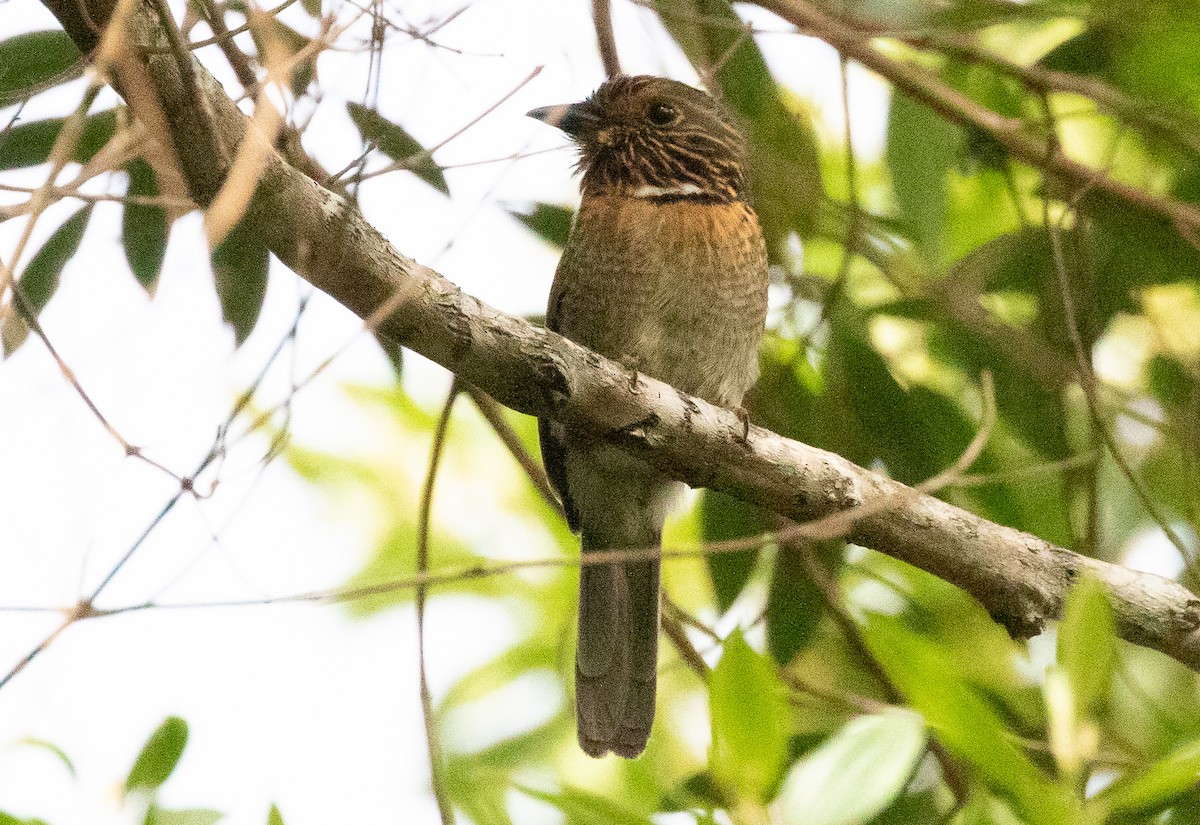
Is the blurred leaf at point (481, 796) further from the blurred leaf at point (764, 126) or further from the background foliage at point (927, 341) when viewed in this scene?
the blurred leaf at point (764, 126)

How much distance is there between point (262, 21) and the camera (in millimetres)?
1915

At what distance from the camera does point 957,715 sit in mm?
1404

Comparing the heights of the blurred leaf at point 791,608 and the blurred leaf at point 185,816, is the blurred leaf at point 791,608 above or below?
above

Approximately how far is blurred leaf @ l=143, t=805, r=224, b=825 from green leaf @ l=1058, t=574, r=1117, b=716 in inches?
51.6

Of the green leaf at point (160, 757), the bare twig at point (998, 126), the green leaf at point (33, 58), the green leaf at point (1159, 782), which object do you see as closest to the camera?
the green leaf at point (1159, 782)

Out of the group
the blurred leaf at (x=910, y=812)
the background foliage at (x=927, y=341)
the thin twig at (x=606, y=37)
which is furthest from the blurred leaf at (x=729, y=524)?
the thin twig at (x=606, y=37)

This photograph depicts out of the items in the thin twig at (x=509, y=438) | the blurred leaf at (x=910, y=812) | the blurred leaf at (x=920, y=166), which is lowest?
the blurred leaf at (x=910, y=812)

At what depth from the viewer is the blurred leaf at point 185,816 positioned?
2.02 m

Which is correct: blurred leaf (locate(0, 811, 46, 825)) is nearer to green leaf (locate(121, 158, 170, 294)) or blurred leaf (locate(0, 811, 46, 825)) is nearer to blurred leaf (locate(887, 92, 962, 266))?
green leaf (locate(121, 158, 170, 294))

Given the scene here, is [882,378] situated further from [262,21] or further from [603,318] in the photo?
[262,21]

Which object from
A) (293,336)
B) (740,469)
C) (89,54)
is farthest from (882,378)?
(89,54)

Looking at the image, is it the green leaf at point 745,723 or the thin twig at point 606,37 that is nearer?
the green leaf at point 745,723

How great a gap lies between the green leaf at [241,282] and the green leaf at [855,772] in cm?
163

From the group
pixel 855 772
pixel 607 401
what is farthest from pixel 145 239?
pixel 855 772
